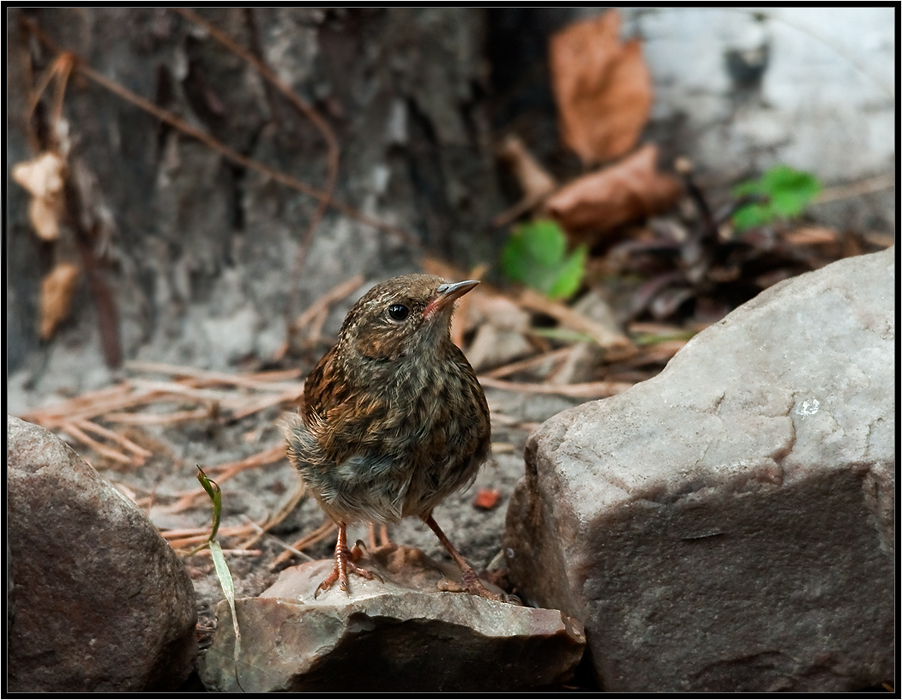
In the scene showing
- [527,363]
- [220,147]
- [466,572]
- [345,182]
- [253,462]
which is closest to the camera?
[466,572]

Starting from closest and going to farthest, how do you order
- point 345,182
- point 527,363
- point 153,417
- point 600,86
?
point 153,417, point 527,363, point 345,182, point 600,86

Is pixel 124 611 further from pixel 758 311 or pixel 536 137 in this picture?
pixel 536 137

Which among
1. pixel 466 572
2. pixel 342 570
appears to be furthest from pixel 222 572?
pixel 466 572

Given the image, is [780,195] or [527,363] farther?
[780,195]

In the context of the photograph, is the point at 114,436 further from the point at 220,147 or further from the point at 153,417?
the point at 220,147

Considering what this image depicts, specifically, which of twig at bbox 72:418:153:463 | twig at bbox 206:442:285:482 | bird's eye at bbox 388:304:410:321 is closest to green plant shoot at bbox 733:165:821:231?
bird's eye at bbox 388:304:410:321

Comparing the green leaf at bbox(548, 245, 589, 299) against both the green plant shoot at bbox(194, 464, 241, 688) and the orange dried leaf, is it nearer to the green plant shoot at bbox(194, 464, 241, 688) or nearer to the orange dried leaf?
the orange dried leaf
